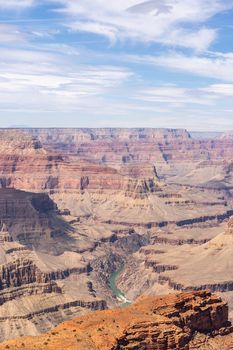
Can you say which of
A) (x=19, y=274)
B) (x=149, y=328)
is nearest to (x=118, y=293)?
(x=19, y=274)

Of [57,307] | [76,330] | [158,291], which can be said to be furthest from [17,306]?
[158,291]

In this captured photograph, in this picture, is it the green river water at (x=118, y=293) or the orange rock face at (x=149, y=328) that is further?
the green river water at (x=118, y=293)

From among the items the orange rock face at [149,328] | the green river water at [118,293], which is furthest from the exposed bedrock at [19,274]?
the orange rock face at [149,328]

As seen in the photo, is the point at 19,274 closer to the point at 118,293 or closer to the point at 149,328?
the point at 149,328

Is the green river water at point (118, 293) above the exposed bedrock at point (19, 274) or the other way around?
the other way around

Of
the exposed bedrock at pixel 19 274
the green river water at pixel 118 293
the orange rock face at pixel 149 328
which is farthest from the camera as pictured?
the green river water at pixel 118 293

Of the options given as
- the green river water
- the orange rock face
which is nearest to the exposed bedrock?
the green river water

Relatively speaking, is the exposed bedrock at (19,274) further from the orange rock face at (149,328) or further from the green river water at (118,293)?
the orange rock face at (149,328)

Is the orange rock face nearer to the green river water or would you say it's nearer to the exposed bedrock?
the exposed bedrock
